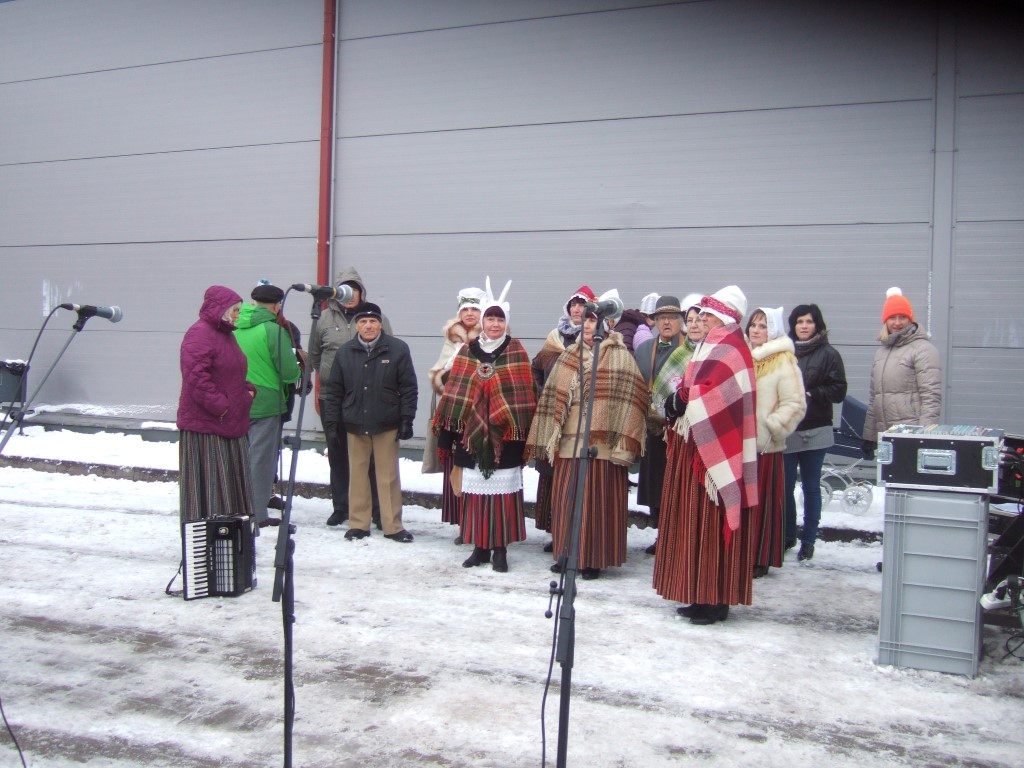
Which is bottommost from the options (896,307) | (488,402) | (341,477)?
(341,477)

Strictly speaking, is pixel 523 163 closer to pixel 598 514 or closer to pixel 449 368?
pixel 449 368

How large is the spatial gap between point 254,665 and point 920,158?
7432 millimetres

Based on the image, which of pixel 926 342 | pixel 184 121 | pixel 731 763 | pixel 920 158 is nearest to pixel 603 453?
pixel 926 342

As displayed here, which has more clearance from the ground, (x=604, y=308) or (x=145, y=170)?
(x=145, y=170)

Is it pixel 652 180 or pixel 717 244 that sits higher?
pixel 652 180

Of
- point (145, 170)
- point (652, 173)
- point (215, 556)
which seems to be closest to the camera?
point (215, 556)

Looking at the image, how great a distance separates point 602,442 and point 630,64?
5.23 meters

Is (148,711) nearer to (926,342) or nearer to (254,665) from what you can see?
(254,665)

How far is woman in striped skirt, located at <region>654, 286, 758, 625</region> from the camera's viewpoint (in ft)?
17.4

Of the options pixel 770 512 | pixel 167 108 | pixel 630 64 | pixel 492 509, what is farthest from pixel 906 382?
pixel 167 108

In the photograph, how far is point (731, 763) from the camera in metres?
3.63

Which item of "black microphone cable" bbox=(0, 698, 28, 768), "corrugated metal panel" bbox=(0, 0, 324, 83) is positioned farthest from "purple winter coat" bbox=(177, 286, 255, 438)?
"corrugated metal panel" bbox=(0, 0, 324, 83)

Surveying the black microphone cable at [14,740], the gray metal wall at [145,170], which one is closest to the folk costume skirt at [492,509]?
the black microphone cable at [14,740]

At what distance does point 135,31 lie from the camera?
12.6 metres
